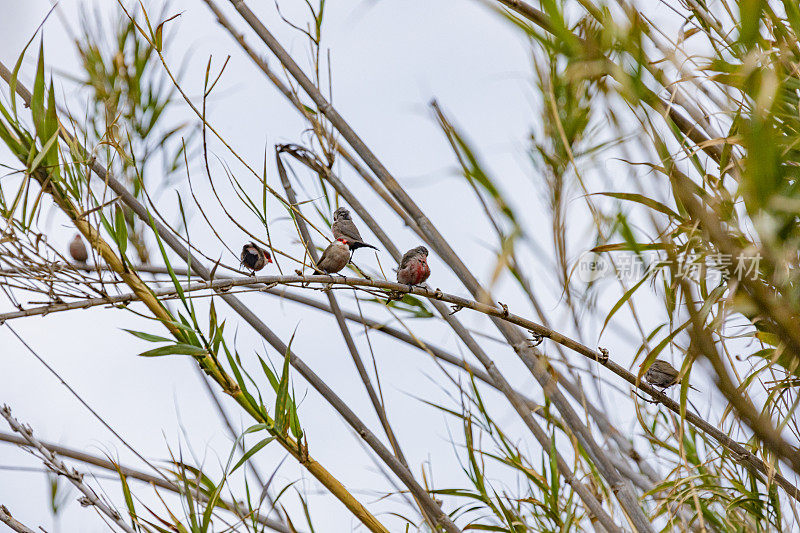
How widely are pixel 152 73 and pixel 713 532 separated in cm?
164

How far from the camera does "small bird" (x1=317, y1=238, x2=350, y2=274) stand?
152 cm

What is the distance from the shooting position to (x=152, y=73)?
6.02ft

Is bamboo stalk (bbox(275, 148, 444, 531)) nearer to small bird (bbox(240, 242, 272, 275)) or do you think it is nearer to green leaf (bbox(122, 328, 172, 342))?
green leaf (bbox(122, 328, 172, 342))

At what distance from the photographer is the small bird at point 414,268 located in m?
1.52

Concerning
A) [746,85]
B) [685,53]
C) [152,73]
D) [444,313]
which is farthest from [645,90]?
[152,73]

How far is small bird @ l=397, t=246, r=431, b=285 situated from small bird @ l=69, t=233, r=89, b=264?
1.05 meters

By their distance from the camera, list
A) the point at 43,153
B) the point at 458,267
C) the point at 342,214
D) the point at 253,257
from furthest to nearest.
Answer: the point at 253,257
the point at 342,214
the point at 458,267
the point at 43,153

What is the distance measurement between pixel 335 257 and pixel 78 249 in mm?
1037

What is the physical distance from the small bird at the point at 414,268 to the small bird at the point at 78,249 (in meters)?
1.05

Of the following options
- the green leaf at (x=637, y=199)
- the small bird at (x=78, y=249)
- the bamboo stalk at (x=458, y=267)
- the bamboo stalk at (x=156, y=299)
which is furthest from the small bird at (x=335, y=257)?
the small bird at (x=78, y=249)

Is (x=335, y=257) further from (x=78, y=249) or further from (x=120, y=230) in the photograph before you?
(x=78, y=249)

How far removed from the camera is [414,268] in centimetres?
156

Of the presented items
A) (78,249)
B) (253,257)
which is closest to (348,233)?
(253,257)

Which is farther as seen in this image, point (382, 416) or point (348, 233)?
point (348, 233)
